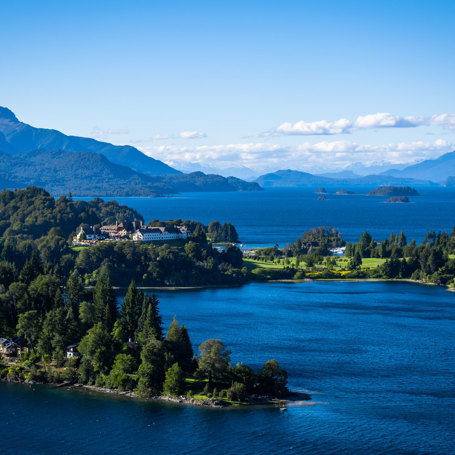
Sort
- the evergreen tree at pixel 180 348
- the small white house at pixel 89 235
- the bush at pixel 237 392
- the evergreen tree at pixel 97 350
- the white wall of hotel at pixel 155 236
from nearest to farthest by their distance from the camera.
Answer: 1. the bush at pixel 237 392
2. the evergreen tree at pixel 180 348
3. the evergreen tree at pixel 97 350
4. the white wall of hotel at pixel 155 236
5. the small white house at pixel 89 235

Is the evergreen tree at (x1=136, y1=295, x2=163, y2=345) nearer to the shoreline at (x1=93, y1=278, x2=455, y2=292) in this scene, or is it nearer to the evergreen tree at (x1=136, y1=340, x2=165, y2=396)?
the evergreen tree at (x1=136, y1=340, x2=165, y2=396)

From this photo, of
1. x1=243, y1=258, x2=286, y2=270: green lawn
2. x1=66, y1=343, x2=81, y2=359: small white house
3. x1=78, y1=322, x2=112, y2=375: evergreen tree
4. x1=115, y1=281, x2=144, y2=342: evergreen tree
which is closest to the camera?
x1=78, y1=322, x2=112, y2=375: evergreen tree

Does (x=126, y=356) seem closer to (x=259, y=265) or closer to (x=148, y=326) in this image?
(x=148, y=326)

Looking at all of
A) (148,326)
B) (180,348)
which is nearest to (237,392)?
(180,348)

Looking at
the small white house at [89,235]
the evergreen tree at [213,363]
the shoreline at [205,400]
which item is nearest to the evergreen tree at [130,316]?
the shoreline at [205,400]

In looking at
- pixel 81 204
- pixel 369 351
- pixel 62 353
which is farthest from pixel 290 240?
pixel 62 353

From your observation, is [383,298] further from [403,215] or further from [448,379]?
[403,215]

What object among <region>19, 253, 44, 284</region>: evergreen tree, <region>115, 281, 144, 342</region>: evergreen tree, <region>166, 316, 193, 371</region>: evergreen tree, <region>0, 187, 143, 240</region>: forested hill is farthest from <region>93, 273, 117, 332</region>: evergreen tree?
<region>0, 187, 143, 240</region>: forested hill

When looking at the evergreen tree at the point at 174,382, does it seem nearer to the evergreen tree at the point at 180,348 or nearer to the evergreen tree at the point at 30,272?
the evergreen tree at the point at 180,348
